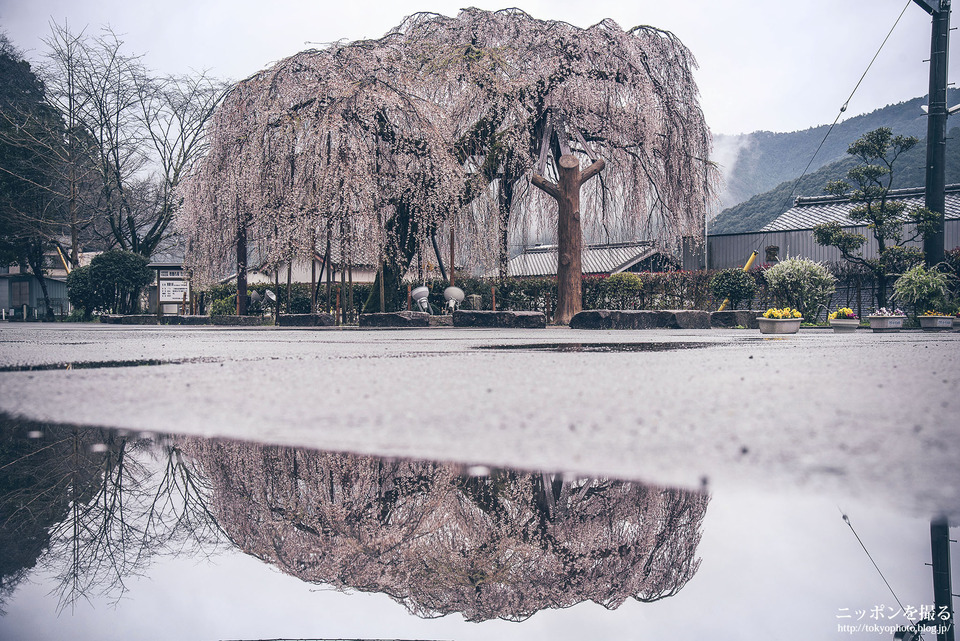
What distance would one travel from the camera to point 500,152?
49.4 ft

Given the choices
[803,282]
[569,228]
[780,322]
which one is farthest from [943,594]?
[803,282]

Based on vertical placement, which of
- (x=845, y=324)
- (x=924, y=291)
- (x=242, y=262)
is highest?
(x=242, y=262)

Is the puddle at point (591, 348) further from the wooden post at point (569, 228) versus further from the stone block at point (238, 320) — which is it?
the stone block at point (238, 320)

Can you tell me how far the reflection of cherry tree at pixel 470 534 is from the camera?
102 cm

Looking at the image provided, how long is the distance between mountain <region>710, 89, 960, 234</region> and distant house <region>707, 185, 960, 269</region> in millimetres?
20079

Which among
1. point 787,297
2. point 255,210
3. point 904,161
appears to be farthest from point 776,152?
point 255,210

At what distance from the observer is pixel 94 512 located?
3.98 ft

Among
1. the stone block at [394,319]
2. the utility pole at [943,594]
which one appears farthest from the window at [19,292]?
the utility pole at [943,594]

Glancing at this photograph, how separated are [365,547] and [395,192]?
42.9 ft

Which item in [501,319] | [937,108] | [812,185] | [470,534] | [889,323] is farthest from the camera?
[812,185]

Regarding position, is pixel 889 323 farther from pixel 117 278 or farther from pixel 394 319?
pixel 117 278

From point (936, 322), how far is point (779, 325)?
261 centimetres

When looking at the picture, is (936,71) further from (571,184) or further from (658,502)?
(658,502)

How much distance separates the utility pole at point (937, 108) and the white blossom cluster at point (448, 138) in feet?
13.9
